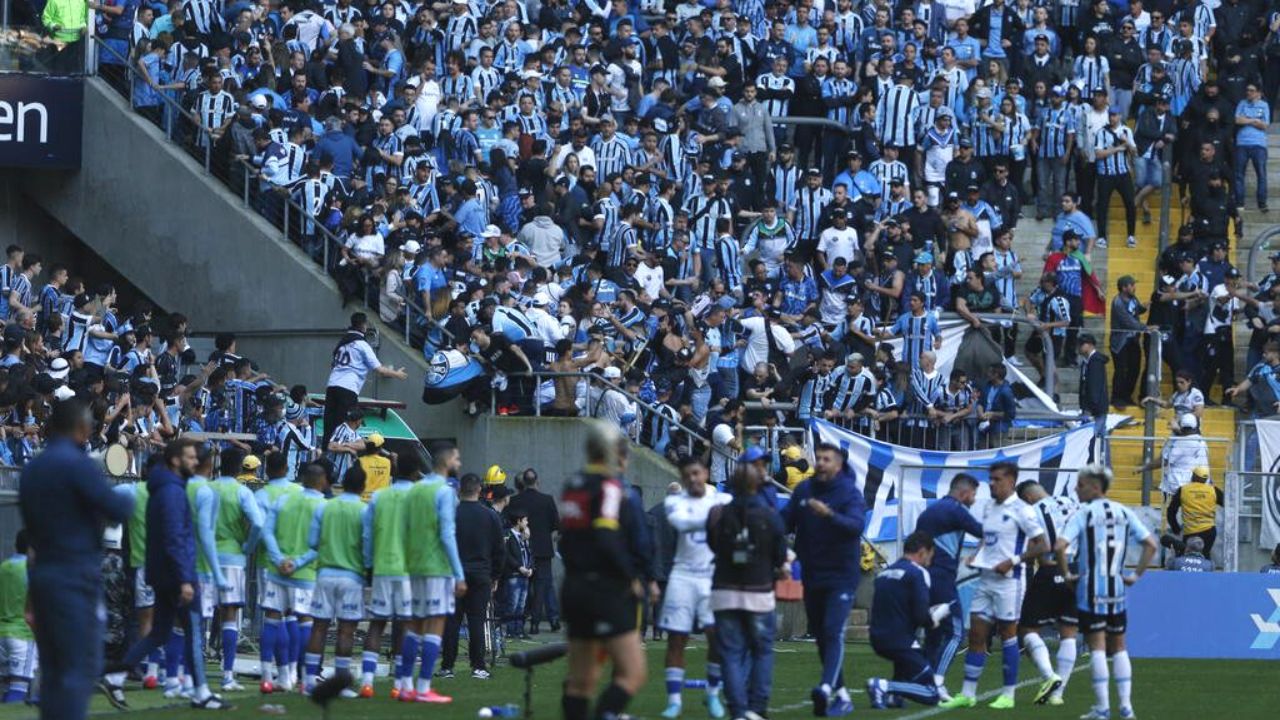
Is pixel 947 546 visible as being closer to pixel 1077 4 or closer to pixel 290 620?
pixel 290 620

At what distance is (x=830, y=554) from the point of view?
16688 millimetres

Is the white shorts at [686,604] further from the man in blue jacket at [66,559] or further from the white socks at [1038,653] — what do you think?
the man in blue jacket at [66,559]

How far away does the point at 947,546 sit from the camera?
1902 centimetres

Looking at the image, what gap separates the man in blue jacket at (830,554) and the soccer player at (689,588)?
68 centimetres

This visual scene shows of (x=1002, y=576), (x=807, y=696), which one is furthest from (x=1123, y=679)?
(x=807, y=696)

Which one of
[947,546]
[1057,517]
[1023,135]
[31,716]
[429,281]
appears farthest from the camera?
[1023,135]

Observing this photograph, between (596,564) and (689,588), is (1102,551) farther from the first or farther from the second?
(596,564)

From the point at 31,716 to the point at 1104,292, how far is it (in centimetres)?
1997

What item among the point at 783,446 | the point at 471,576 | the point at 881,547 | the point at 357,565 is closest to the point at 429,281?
the point at 783,446

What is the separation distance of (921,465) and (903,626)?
843 cm

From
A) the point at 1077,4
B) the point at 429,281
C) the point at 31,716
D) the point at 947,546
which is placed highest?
the point at 1077,4

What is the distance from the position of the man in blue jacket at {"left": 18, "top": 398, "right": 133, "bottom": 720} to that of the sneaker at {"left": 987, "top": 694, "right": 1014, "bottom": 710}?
800 centimetres

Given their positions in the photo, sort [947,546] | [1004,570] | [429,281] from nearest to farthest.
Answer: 1. [1004,570]
2. [947,546]
3. [429,281]

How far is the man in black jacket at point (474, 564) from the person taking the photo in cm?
1978
